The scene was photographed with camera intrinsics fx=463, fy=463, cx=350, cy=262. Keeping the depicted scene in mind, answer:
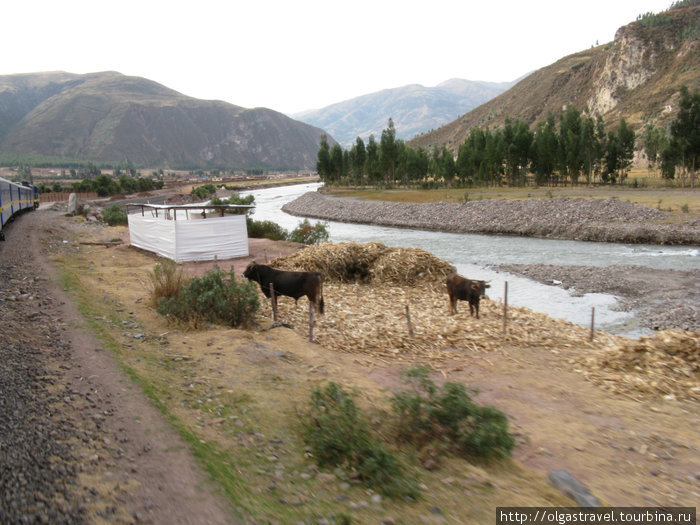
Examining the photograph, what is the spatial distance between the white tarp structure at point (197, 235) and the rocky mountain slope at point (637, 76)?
109 meters

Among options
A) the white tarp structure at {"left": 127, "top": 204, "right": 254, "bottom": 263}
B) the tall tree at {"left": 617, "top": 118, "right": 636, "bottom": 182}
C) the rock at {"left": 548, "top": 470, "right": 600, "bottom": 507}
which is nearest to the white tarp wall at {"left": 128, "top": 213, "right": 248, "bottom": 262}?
the white tarp structure at {"left": 127, "top": 204, "right": 254, "bottom": 263}

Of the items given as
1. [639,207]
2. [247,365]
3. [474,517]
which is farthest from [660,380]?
[639,207]

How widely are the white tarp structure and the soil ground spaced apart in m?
11.7

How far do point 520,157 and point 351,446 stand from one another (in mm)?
77572

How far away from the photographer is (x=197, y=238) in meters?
23.3

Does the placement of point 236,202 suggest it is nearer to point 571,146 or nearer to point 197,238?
point 197,238

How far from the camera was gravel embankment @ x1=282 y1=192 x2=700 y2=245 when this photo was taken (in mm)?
35250

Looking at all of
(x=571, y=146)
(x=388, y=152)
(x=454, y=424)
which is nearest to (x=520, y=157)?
(x=571, y=146)

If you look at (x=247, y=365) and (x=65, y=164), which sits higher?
(x=65, y=164)

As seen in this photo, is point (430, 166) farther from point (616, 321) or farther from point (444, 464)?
point (444, 464)

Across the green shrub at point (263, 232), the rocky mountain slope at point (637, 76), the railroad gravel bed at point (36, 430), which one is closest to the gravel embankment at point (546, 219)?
the green shrub at point (263, 232)

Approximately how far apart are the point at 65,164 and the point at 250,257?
211m

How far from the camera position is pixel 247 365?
26.9 feet

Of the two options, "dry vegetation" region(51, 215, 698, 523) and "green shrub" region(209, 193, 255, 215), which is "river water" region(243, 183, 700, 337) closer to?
"dry vegetation" region(51, 215, 698, 523)
